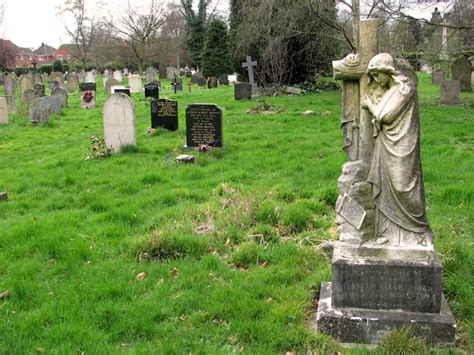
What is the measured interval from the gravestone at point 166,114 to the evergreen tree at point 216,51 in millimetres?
20239

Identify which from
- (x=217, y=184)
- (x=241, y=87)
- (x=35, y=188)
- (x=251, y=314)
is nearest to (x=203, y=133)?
(x=217, y=184)

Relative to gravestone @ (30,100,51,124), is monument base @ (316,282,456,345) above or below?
below

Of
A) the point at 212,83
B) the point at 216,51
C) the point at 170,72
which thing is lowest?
the point at 212,83

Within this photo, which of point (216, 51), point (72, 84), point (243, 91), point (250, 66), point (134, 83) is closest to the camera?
point (243, 91)

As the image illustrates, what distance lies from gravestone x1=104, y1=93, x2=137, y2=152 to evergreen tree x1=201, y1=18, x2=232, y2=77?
2290cm

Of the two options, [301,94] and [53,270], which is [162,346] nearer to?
[53,270]

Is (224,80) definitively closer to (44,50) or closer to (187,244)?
(187,244)

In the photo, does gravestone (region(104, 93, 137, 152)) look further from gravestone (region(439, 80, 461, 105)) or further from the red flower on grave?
the red flower on grave

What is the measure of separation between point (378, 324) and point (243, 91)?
17471 millimetres

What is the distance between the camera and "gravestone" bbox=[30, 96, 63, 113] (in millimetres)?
18641

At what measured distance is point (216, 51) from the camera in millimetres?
34062

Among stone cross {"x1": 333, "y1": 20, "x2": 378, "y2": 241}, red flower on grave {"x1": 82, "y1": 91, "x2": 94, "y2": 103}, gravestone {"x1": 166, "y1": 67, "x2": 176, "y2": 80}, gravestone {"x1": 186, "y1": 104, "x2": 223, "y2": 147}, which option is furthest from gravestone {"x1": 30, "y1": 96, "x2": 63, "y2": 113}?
gravestone {"x1": 166, "y1": 67, "x2": 176, "y2": 80}

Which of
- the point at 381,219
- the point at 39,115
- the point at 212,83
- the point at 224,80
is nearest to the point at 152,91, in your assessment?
the point at 39,115


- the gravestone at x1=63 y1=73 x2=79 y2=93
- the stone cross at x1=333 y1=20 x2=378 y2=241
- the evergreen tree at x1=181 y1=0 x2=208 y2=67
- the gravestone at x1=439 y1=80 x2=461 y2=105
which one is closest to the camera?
the stone cross at x1=333 y1=20 x2=378 y2=241
